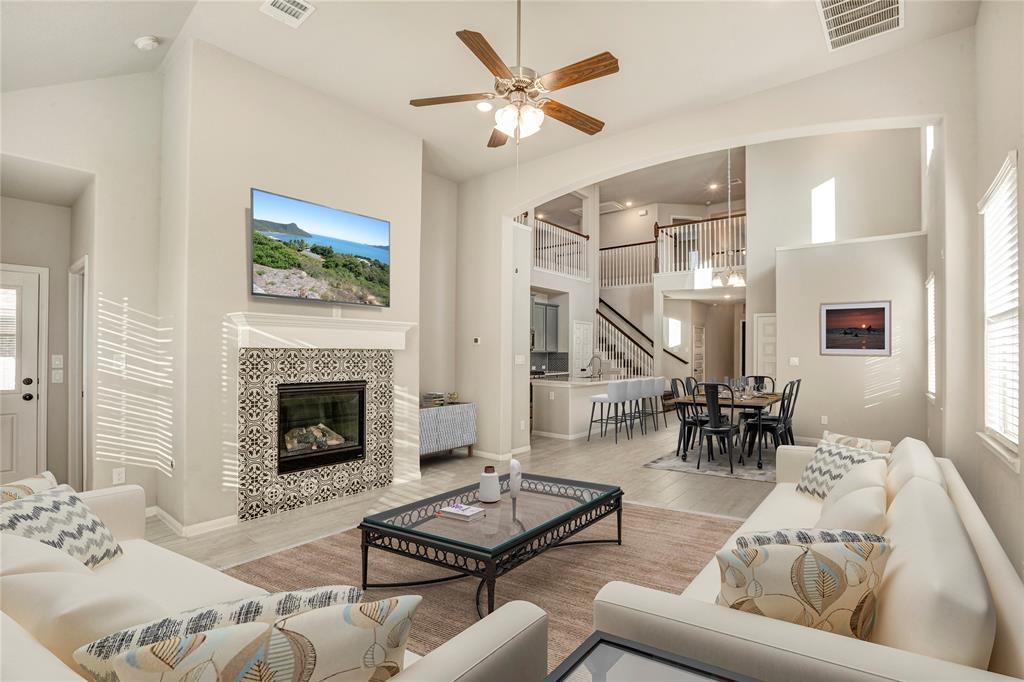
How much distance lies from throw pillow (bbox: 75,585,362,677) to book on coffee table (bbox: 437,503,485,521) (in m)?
1.77

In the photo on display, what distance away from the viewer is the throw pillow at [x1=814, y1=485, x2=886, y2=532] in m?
1.75

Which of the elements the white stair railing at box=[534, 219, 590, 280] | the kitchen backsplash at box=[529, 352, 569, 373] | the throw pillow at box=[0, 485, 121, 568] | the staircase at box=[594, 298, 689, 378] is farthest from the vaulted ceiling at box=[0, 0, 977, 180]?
the staircase at box=[594, 298, 689, 378]

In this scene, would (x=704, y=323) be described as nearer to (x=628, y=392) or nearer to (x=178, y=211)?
(x=628, y=392)

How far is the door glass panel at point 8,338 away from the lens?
433cm

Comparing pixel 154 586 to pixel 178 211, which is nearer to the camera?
pixel 154 586

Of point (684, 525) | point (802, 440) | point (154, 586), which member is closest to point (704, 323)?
point (802, 440)

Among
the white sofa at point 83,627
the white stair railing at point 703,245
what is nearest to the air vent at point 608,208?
the white stair railing at point 703,245

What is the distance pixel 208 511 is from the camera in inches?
151

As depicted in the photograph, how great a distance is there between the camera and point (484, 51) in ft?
9.38

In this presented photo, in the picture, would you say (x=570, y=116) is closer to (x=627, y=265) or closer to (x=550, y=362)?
(x=550, y=362)

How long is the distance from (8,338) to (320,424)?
104 inches

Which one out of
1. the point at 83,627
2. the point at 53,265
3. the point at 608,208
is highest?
the point at 608,208

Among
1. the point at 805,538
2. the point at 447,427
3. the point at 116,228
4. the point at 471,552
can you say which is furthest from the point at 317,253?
the point at 805,538

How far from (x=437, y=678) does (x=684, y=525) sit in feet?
10.8
